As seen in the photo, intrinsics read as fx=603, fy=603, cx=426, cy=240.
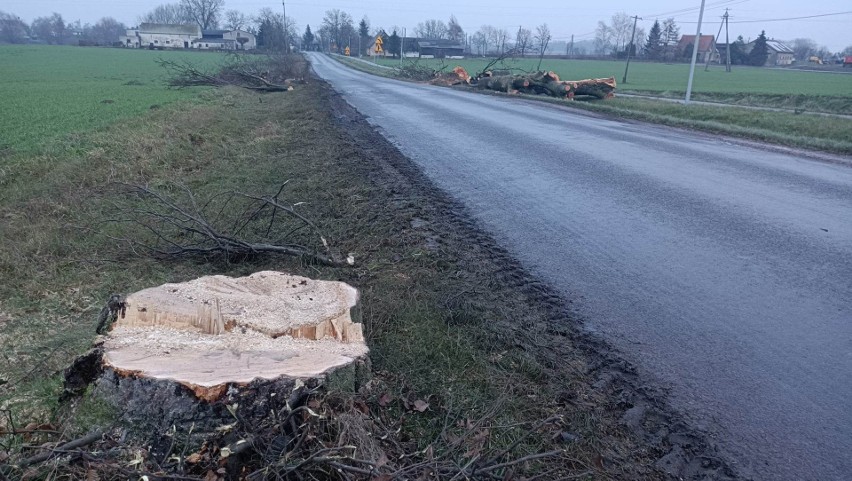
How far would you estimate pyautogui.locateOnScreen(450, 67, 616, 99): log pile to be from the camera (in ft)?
83.6

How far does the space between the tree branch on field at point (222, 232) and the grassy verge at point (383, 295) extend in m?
0.12

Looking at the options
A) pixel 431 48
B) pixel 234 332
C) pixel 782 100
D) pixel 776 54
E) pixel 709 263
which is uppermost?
pixel 776 54

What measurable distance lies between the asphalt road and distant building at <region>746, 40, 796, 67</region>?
295ft

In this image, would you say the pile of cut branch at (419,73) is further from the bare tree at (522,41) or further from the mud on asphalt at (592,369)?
the mud on asphalt at (592,369)

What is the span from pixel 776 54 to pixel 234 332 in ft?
340

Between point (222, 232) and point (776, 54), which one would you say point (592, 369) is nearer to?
point (222, 232)

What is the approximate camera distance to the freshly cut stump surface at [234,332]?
9.07 ft

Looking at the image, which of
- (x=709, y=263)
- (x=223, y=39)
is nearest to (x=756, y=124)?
(x=709, y=263)

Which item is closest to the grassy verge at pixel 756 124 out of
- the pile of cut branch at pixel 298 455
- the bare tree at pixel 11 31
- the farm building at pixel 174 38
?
the pile of cut branch at pixel 298 455

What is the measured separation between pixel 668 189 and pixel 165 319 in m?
6.86

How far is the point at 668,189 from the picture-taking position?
816cm

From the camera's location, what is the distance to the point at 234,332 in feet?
10.8

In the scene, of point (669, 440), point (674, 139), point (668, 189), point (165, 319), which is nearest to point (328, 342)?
point (165, 319)

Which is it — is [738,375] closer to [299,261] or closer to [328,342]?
[328,342]
